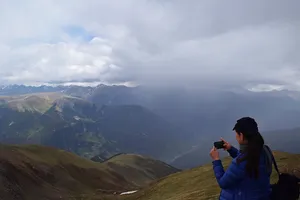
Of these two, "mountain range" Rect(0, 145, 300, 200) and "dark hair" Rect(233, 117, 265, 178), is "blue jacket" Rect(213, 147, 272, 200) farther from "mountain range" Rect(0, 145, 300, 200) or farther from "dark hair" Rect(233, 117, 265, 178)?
"mountain range" Rect(0, 145, 300, 200)

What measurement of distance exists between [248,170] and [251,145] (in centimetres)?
68

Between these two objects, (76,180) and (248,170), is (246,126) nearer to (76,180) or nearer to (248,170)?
(248,170)

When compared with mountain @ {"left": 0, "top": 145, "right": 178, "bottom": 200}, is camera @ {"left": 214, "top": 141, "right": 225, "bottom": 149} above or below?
above

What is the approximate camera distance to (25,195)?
7181 cm

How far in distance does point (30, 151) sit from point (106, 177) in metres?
33.1

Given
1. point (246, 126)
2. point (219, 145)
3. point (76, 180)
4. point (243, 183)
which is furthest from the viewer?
point (76, 180)

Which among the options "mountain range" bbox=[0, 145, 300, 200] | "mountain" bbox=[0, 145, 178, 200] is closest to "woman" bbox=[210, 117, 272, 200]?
"mountain range" bbox=[0, 145, 300, 200]

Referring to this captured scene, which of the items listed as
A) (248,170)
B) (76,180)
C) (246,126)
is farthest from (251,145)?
(76,180)

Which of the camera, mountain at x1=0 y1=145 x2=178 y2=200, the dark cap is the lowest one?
mountain at x1=0 y1=145 x2=178 y2=200

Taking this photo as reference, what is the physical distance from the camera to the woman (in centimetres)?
927

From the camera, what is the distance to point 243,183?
943cm

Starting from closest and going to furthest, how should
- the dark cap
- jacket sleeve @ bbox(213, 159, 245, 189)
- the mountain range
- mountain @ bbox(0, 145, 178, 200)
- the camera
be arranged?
jacket sleeve @ bbox(213, 159, 245, 189)
the dark cap
the camera
the mountain range
mountain @ bbox(0, 145, 178, 200)

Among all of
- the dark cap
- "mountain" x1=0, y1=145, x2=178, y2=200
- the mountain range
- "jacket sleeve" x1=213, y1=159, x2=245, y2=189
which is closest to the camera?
"jacket sleeve" x1=213, y1=159, x2=245, y2=189

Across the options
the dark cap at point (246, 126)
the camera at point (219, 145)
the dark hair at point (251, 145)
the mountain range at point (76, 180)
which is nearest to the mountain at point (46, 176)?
the mountain range at point (76, 180)
